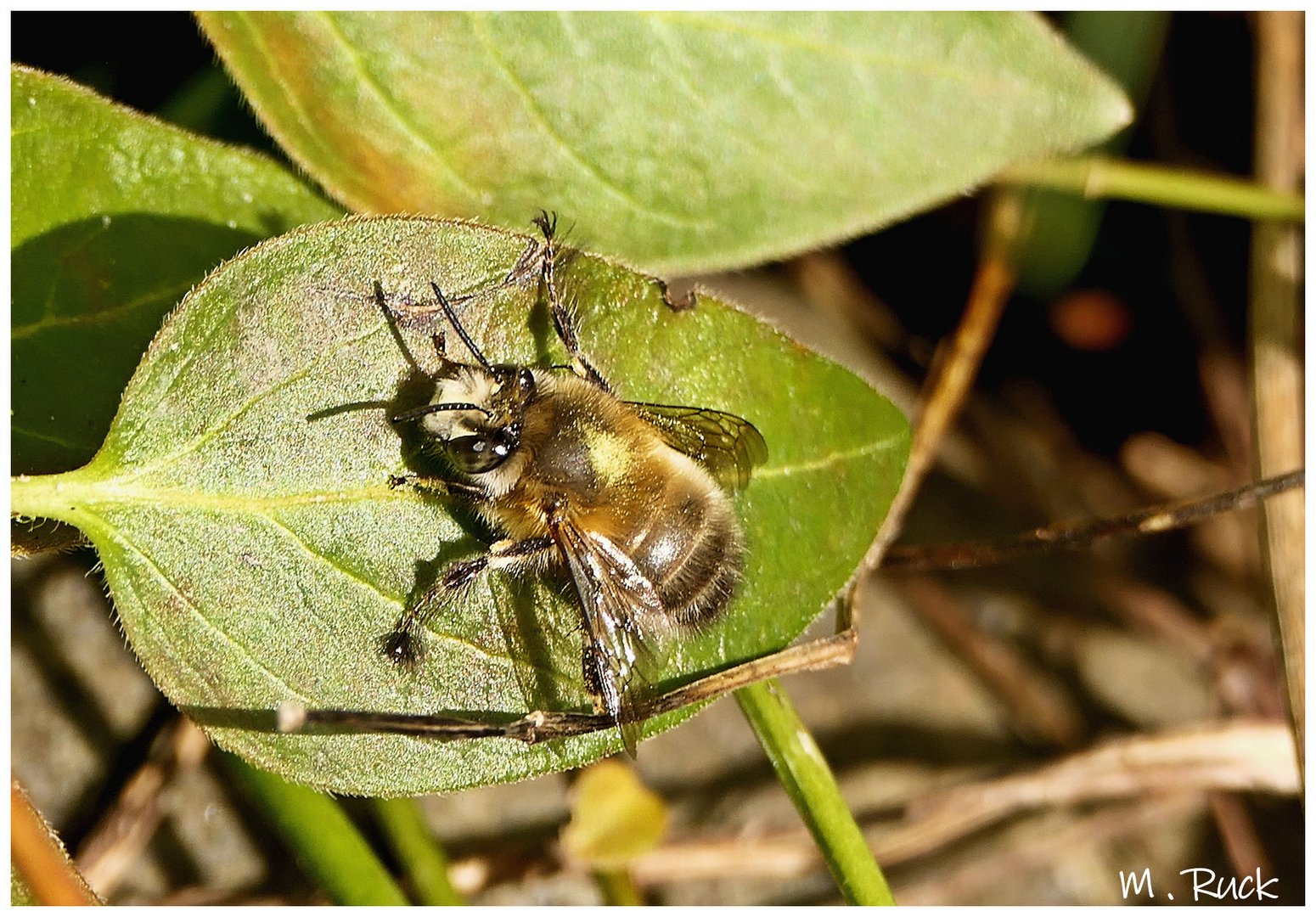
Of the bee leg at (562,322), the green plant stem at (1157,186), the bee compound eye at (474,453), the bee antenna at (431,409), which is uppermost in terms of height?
the green plant stem at (1157,186)

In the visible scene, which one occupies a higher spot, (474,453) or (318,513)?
(474,453)

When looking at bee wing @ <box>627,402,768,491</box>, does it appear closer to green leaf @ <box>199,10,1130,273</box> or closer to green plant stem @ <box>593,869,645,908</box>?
green leaf @ <box>199,10,1130,273</box>

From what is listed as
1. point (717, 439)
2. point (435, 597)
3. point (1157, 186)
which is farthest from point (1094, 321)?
point (435, 597)

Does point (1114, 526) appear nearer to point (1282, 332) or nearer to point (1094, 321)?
point (1282, 332)

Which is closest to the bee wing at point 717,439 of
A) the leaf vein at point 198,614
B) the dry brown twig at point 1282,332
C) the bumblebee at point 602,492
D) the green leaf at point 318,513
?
the bumblebee at point 602,492

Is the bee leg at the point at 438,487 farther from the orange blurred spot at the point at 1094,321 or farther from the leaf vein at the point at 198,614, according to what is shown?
the orange blurred spot at the point at 1094,321

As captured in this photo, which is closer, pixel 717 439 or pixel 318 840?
pixel 717 439

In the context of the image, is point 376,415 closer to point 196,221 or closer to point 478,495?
→ point 478,495

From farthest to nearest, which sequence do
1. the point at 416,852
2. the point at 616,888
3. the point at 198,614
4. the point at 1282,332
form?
the point at 1282,332 → the point at 616,888 → the point at 416,852 → the point at 198,614
